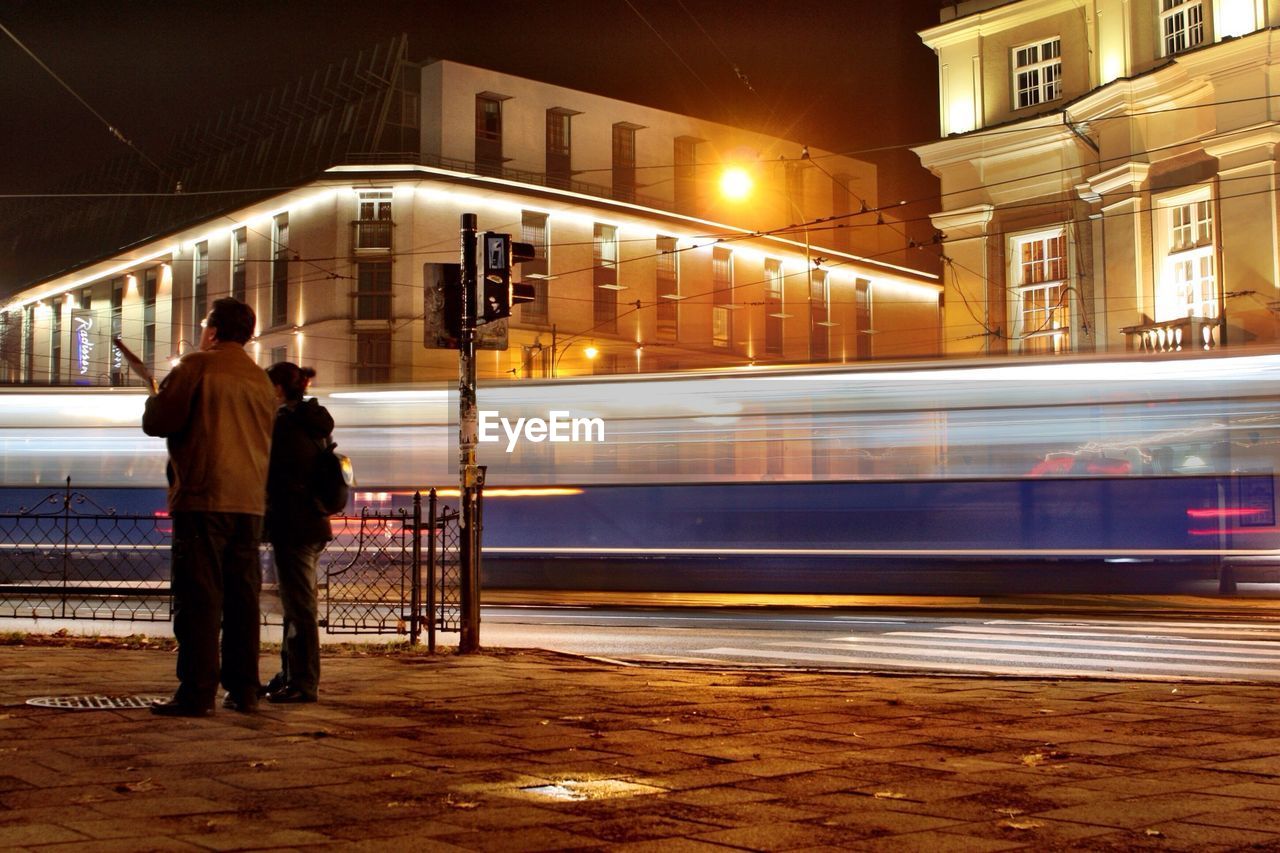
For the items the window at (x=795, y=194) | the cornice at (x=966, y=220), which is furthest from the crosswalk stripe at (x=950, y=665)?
the window at (x=795, y=194)

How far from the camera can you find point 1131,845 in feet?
13.6

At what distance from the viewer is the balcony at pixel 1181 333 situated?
28.7 metres

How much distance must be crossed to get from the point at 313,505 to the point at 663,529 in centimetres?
1136

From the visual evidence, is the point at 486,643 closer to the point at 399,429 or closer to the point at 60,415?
the point at 399,429

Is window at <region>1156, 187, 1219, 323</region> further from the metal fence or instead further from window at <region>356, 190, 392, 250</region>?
window at <region>356, 190, 392, 250</region>

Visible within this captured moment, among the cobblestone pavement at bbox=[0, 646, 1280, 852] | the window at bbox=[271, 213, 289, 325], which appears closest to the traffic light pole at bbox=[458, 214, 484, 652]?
the cobblestone pavement at bbox=[0, 646, 1280, 852]

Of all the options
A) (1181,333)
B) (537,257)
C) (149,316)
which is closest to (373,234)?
(537,257)

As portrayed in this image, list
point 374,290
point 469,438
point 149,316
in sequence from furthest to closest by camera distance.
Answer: point 149,316 → point 374,290 → point 469,438

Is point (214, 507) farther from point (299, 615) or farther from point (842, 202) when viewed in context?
point (842, 202)

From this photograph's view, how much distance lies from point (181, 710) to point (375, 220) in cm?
4565

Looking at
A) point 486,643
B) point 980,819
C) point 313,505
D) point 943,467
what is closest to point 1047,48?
point 943,467

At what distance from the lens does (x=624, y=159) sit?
2239 inches

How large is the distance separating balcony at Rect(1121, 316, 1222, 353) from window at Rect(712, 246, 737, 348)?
28413 millimetres
